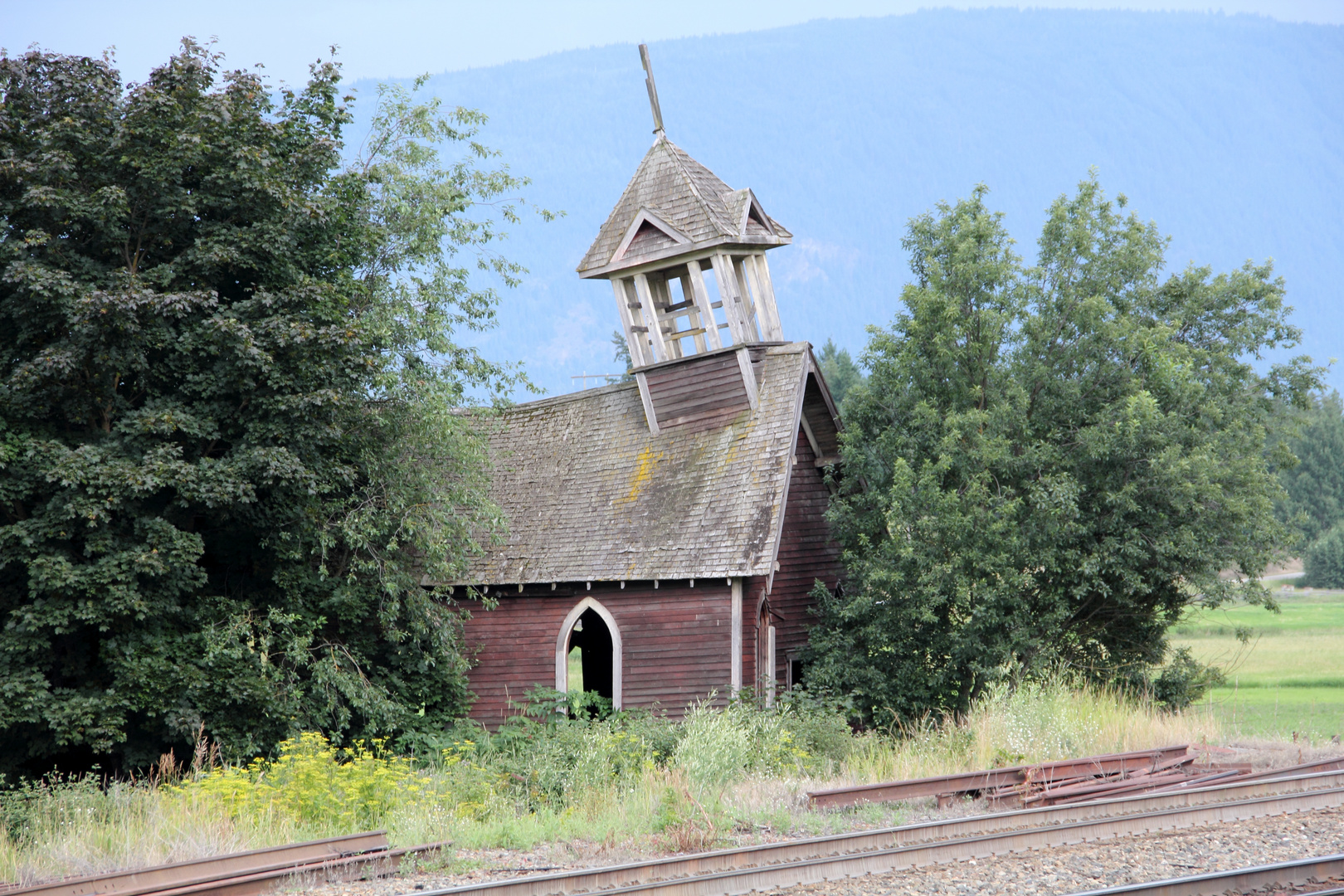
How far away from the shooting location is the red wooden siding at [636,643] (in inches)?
771

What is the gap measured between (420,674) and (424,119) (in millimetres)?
9865

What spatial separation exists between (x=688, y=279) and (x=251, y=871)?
50.7 feet

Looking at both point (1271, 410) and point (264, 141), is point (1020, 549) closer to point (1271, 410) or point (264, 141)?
point (1271, 410)

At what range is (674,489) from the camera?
69.2 feet

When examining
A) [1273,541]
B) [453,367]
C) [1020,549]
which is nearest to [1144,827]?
[1020,549]

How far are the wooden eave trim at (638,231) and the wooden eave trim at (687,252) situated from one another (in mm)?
127

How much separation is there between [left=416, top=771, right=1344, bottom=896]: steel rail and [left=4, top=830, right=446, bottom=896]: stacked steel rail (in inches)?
53.7

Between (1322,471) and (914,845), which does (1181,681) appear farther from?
(1322,471)

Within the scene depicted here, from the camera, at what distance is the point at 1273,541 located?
19.8 metres

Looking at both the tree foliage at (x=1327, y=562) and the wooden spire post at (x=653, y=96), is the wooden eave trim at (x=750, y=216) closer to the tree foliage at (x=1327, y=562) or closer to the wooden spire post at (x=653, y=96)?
the wooden spire post at (x=653, y=96)

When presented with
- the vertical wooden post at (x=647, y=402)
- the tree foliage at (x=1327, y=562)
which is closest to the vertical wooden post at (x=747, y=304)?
the vertical wooden post at (x=647, y=402)

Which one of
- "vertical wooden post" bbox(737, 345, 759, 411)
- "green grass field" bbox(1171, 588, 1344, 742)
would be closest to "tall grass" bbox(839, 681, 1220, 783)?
"green grass field" bbox(1171, 588, 1344, 742)

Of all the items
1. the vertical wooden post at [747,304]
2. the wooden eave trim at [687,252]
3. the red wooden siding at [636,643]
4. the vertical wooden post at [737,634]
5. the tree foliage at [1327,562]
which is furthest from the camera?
the tree foliage at [1327,562]

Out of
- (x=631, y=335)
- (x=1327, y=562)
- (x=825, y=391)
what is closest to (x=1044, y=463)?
(x=825, y=391)
